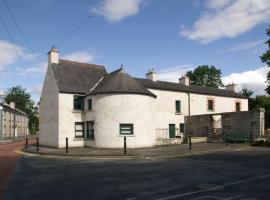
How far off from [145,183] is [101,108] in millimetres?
18213

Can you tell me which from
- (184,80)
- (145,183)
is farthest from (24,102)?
(145,183)

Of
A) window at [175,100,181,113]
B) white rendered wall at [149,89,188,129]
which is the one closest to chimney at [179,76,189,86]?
white rendered wall at [149,89,188,129]

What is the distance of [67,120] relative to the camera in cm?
3083

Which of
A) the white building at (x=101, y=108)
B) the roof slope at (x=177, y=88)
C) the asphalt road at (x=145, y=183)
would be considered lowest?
the asphalt road at (x=145, y=183)

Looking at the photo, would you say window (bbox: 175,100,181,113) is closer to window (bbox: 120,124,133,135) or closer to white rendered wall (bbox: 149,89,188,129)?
white rendered wall (bbox: 149,89,188,129)

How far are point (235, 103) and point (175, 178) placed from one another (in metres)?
36.9

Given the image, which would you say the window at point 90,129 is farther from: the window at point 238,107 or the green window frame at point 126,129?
the window at point 238,107

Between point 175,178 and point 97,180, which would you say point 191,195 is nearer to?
point 175,178

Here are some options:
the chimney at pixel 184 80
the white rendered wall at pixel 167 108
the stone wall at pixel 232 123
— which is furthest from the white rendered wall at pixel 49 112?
the chimney at pixel 184 80

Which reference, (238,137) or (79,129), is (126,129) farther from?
(238,137)

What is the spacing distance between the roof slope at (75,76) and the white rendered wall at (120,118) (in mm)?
3602

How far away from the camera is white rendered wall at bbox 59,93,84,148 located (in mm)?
30344

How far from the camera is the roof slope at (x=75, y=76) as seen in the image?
31308mm

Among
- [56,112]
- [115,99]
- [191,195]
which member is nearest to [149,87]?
[115,99]
